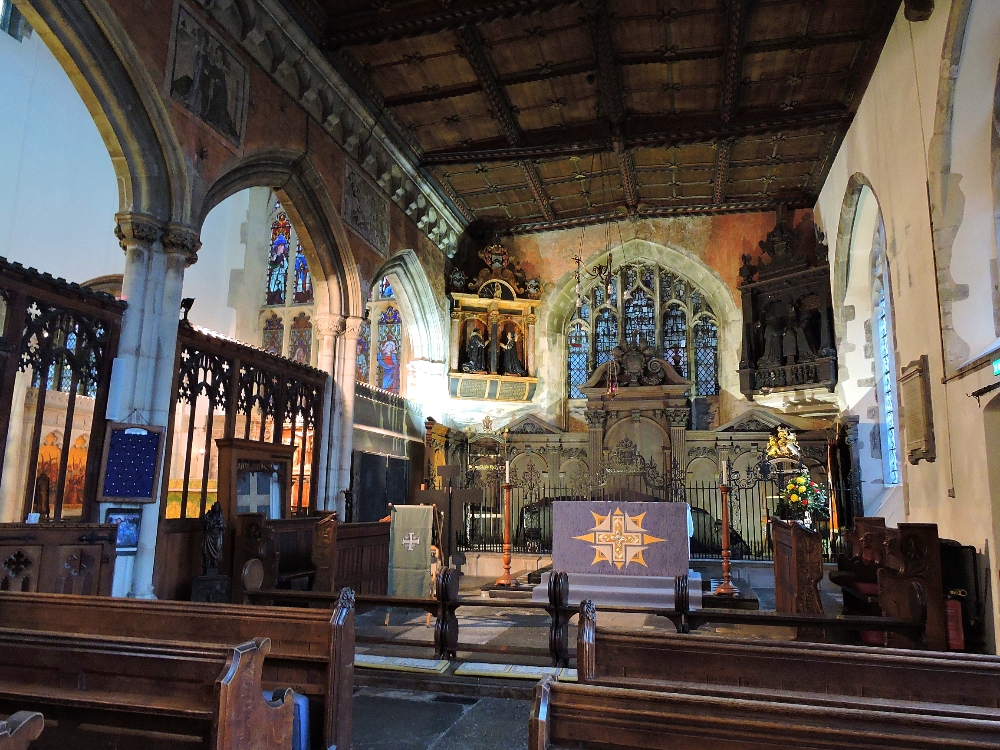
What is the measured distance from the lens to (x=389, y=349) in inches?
594

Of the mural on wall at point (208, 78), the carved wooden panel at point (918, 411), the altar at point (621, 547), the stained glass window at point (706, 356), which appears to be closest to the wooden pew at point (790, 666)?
the altar at point (621, 547)

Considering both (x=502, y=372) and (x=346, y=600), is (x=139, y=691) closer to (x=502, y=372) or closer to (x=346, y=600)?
→ (x=346, y=600)

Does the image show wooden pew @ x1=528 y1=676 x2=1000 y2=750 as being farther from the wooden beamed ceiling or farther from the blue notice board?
the wooden beamed ceiling

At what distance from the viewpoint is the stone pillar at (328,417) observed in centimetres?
1020

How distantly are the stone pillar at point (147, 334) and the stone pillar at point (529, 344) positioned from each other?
8.34 metres

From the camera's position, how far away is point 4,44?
976cm

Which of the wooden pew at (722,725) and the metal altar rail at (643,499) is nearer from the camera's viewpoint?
the wooden pew at (722,725)

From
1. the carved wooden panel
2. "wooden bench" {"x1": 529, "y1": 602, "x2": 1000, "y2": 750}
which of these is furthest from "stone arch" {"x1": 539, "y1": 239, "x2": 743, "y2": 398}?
"wooden bench" {"x1": 529, "y1": 602, "x2": 1000, "y2": 750}

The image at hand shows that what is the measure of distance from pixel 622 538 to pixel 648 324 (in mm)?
8469

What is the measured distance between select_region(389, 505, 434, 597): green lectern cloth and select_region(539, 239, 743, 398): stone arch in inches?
309

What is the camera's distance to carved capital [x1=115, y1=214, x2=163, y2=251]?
22.5 feet

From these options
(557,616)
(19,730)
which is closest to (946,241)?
(557,616)

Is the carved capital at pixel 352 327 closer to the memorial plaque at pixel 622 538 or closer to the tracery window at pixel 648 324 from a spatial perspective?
the memorial plaque at pixel 622 538

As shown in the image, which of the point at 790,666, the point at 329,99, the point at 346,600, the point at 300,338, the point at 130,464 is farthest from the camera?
the point at 300,338
